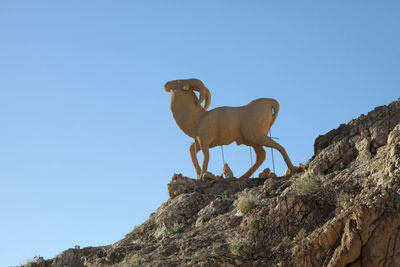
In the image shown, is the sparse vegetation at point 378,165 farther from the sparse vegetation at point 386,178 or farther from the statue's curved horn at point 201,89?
the statue's curved horn at point 201,89

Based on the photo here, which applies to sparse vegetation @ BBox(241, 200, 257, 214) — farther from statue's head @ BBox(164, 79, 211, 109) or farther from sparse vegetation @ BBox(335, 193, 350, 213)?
statue's head @ BBox(164, 79, 211, 109)

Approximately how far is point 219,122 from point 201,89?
1365 millimetres

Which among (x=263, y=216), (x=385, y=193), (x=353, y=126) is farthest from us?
(x=353, y=126)

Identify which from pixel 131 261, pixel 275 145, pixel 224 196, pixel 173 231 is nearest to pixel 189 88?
pixel 275 145

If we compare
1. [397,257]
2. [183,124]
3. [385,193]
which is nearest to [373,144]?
[385,193]

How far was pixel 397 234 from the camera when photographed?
43.4 feet

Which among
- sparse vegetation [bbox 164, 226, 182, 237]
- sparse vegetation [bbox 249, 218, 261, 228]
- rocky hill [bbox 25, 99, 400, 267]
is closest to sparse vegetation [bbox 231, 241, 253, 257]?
rocky hill [bbox 25, 99, 400, 267]

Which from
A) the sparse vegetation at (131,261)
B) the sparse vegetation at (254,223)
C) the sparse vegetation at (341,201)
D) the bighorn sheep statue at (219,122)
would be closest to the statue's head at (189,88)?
the bighorn sheep statue at (219,122)

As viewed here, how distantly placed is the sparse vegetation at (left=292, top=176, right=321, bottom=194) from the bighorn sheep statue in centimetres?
407

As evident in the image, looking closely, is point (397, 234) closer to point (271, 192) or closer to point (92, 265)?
point (271, 192)

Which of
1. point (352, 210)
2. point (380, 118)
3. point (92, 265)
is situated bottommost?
point (352, 210)

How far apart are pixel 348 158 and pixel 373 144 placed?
78cm

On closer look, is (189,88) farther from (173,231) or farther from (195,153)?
(173,231)

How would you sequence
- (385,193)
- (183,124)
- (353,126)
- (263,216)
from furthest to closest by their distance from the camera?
(183,124), (353,126), (263,216), (385,193)
